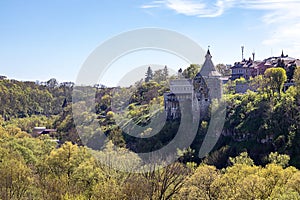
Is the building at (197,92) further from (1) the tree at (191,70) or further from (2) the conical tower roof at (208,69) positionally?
(1) the tree at (191,70)

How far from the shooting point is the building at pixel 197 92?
47281 mm

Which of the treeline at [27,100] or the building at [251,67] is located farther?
the treeline at [27,100]

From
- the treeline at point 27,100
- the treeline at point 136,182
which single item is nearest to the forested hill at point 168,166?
the treeline at point 136,182

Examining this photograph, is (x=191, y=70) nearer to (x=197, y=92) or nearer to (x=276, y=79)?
(x=197, y=92)

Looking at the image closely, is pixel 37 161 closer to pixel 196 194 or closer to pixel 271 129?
pixel 196 194

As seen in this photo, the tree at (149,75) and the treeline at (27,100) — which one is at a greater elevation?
the tree at (149,75)

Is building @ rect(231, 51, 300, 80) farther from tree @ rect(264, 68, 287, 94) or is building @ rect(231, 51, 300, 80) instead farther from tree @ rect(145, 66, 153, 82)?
tree @ rect(145, 66, 153, 82)

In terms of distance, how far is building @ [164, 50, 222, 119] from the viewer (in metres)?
47.3

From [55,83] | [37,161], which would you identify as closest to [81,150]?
[37,161]

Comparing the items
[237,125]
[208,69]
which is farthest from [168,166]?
[208,69]

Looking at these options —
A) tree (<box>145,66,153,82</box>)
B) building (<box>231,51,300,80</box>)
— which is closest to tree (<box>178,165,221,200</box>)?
building (<box>231,51,300,80</box>)

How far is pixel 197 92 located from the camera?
158ft

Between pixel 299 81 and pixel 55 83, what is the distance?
89620 mm

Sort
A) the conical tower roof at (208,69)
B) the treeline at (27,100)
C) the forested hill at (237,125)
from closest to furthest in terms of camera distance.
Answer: the forested hill at (237,125), the conical tower roof at (208,69), the treeline at (27,100)
